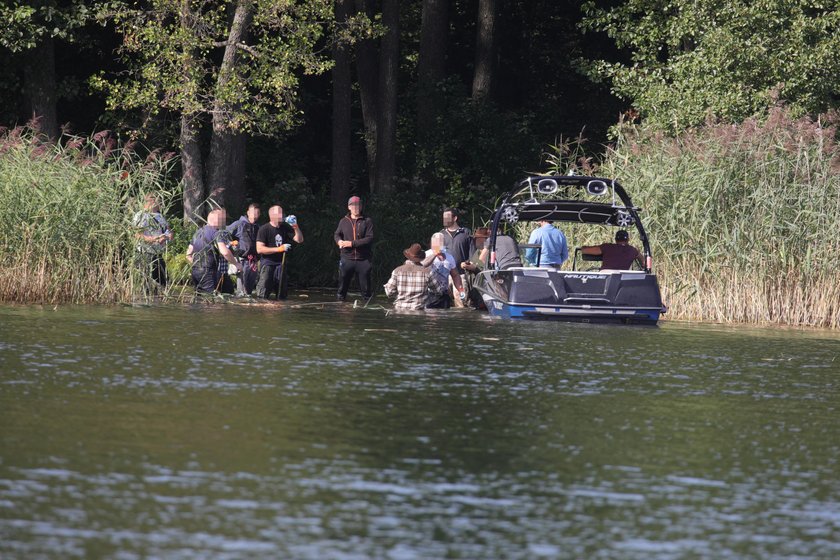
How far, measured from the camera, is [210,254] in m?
22.5

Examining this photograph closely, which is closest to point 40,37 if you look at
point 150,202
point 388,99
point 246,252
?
point 246,252

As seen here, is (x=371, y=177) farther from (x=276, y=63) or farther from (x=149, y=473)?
(x=149, y=473)

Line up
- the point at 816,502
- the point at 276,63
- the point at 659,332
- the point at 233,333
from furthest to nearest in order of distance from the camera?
the point at 276,63, the point at 659,332, the point at 233,333, the point at 816,502

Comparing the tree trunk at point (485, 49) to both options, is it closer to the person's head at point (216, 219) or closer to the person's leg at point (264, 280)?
the person's leg at point (264, 280)

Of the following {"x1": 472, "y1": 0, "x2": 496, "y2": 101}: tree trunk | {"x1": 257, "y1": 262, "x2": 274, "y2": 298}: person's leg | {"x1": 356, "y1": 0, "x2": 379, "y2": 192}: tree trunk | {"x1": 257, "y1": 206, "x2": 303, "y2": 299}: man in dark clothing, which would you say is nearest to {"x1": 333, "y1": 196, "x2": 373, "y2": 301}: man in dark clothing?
{"x1": 257, "y1": 206, "x2": 303, "y2": 299}: man in dark clothing

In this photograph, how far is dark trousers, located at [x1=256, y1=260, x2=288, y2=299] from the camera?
23.9m

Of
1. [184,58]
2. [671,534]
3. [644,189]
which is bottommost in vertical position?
[671,534]

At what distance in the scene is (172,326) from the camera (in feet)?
59.2

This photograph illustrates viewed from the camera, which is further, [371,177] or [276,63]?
[371,177]

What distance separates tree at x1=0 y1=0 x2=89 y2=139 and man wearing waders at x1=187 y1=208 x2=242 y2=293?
7.79 metres

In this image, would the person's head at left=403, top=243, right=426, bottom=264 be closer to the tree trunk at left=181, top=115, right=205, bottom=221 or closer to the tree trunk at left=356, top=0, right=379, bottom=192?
the tree trunk at left=181, top=115, right=205, bottom=221

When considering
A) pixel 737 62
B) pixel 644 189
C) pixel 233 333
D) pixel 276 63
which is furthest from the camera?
pixel 276 63

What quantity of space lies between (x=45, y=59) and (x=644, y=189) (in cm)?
1319

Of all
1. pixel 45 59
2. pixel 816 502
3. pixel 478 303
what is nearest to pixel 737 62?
pixel 478 303
